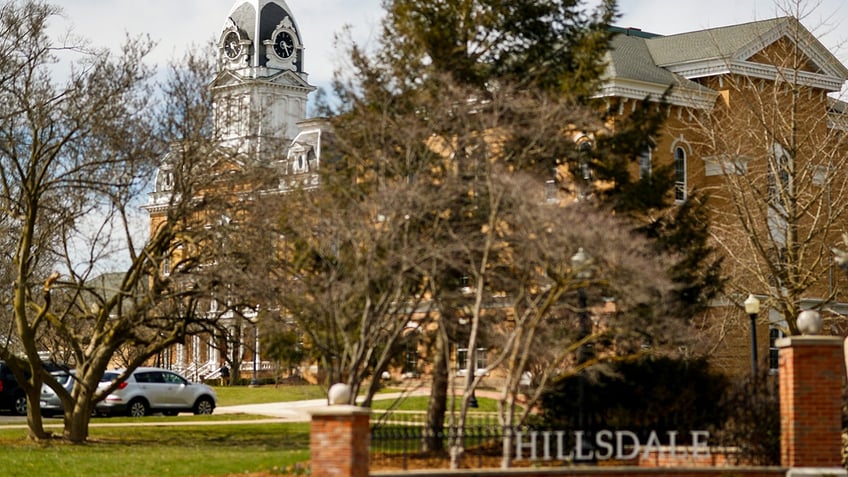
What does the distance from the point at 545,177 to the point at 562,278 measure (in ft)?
13.5

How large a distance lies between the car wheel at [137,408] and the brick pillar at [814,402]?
2282cm

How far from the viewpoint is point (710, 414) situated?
22.2m

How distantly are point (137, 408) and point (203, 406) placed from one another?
2.15 meters

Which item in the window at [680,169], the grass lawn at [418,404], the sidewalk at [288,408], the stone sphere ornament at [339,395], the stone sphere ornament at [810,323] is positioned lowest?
the sidewalk at [288,408]

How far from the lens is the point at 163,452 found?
27422 millimetres

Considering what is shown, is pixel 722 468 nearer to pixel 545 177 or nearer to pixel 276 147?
pixel 545 177

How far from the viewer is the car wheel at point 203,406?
132 ft


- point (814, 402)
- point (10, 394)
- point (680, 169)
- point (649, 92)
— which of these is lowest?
point (10, 394)

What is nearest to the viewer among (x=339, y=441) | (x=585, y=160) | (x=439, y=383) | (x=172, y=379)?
(x=339, y=441)

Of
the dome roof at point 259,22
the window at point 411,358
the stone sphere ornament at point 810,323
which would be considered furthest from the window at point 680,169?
the dome roof at point 259,22

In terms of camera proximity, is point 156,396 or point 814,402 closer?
point 814,402

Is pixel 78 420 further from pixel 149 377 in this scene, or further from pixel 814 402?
pixel 814 402

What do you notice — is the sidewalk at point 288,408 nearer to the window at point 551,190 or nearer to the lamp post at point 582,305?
the window at point 551,190

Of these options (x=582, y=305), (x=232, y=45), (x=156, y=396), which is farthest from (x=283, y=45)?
(x=582, y=305)
